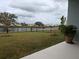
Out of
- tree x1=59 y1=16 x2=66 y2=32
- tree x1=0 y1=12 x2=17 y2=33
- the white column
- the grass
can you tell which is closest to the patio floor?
the grass

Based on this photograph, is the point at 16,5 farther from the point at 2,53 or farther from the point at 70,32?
the point at 70,32

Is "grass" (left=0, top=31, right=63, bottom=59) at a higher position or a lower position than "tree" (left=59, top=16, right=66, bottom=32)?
lower

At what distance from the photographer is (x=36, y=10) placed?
455 centimetres

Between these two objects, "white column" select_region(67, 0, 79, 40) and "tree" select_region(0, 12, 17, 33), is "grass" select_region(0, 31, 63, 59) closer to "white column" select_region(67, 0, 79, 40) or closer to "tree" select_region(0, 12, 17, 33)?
"tree" select_region(0, 12, 17, 33)

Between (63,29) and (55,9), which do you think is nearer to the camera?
(55,9)

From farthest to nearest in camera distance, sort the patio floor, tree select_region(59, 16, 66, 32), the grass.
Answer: tree select_region(59, 16, 66, 32) < the patio floor < the grass

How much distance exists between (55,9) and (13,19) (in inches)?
67.2

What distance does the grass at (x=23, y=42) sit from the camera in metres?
4.18

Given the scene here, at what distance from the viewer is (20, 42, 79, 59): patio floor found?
4.30 m

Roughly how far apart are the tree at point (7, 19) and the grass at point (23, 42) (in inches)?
10.7

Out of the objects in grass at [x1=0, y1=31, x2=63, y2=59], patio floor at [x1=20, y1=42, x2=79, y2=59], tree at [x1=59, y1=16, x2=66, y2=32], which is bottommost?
patio floor at [x1=20, y1=42, x2=79, y2=59]

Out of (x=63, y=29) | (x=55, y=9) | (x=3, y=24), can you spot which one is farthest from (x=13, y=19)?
(x=63, y=29)

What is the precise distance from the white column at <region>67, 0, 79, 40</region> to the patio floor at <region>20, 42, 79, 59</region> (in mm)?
839

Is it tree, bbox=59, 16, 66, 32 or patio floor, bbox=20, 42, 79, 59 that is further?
tree, bbox=59, 16, 66, 32
